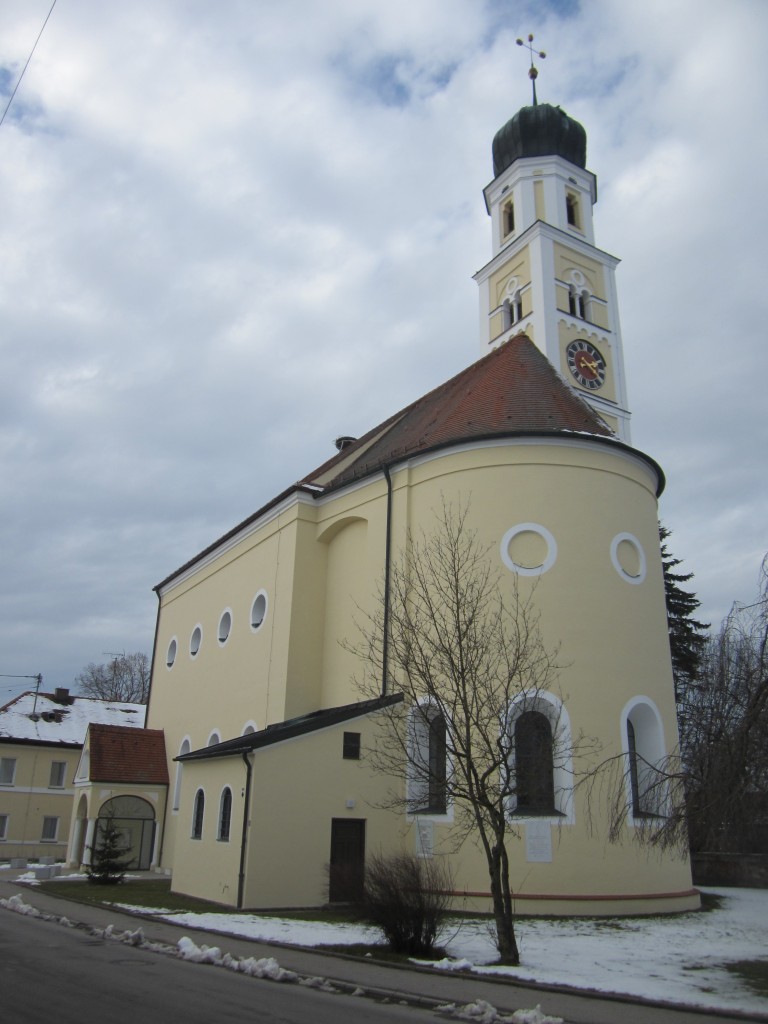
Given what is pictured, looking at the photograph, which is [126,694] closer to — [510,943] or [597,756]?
[597,756]

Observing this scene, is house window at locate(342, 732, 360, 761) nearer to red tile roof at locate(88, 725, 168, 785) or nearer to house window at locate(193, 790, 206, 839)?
house window at locate(193, 790, 206, 839)

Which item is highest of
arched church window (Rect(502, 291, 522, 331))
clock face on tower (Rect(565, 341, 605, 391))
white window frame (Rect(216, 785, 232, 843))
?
arched church window (Rect(502, 291, 522, 331))

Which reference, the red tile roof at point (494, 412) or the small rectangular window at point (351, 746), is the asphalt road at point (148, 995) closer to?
the small rectangular window at point (351, 746)

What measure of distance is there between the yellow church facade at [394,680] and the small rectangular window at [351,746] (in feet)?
0.13

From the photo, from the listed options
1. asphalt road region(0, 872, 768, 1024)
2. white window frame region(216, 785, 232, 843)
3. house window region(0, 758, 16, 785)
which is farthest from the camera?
house window region(0, 758, 16, 785)

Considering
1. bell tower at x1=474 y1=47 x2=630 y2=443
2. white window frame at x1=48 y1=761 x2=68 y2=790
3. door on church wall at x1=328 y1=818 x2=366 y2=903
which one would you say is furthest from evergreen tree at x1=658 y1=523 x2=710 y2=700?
white window frame at x1=48 y1=761 x2=68 y2=790

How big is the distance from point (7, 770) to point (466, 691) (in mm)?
30769

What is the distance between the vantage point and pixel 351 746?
17.7 m

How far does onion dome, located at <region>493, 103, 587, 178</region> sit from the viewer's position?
120 ft

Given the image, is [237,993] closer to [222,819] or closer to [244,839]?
[244,839]

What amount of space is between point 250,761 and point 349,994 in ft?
27.3

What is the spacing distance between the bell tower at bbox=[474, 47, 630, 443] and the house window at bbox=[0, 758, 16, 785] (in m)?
26.6

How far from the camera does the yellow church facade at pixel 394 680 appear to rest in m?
16.1

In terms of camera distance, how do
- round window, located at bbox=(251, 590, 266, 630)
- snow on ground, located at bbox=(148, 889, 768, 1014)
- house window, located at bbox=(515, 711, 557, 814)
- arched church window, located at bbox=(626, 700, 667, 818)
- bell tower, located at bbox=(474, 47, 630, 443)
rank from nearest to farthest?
snow on ground, located at bbox=(148, 889, 768, 1014)
house window, located at bbox=(515, 711, 557, 814)
arched church window, located at bbox=(626, 700, 667, 818)
round window, located at bbox=(251, 590, 266, 630)
bell tower, located at bbox=(474, 47, 630, 443)
